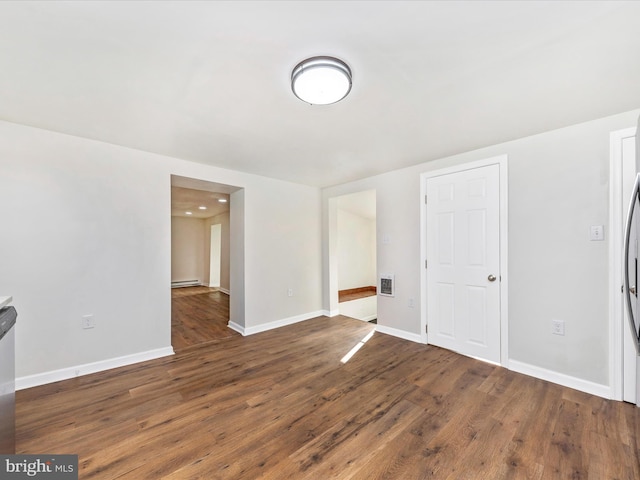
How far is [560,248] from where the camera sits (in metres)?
2.29

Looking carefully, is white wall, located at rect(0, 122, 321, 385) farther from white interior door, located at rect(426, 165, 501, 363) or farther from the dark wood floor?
white interior door, located at rect(426, 165, 501, 363)

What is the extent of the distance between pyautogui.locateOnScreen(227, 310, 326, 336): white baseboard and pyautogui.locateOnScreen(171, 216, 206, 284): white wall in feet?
16.4

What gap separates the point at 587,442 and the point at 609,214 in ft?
5.47

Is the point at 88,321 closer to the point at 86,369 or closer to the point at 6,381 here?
the point at 86,369

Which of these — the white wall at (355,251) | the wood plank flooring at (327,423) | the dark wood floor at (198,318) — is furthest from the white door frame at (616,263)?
the white wall at (355,251)

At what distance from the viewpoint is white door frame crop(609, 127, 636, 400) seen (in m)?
2.01

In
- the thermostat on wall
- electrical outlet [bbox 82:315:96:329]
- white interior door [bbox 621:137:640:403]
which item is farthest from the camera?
the thermostat on wall

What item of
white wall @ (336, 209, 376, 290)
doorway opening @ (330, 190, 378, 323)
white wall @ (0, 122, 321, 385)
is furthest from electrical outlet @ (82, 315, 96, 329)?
white wall @ (336, 209, 376, 290)

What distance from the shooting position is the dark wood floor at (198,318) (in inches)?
136

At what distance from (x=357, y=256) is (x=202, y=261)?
5073 mm

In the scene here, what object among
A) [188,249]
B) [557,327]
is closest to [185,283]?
[188,249]

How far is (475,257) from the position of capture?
2799 millimetres

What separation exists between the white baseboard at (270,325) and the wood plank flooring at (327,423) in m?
0.92

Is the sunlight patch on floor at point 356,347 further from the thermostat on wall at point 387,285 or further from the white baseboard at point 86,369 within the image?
the white baseboard at point 86,369
